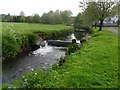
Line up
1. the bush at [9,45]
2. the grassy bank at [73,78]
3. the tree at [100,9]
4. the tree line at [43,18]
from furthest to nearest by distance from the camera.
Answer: the tree line at [43,18], the tree at [100,9], the bush at [9,45], the grassy bank at [73,78]

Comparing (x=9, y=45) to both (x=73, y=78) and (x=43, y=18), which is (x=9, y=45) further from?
(x=43, y=18)

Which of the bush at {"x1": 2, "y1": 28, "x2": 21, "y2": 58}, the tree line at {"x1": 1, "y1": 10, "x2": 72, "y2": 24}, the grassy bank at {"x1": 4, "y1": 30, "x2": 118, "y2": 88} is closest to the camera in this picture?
the grassy bank at {"x1": 4, "y1": 30, "x2": 118, "y2": 88}

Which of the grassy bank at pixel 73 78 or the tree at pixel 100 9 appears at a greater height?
the tree at pixel 100 9

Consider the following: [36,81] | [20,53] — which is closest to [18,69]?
[20,53]

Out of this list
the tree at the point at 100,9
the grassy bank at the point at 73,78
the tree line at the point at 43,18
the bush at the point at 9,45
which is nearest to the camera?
the grassy bank at the point at 73,78

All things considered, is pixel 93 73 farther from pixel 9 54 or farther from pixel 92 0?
pixel 92 0

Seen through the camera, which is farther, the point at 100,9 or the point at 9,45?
the point at 100,9

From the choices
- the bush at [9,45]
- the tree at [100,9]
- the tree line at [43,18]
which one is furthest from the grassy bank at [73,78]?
the tree line at [43,18]

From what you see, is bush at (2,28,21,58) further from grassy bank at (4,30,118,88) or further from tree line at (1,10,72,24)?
tree line at (1,10,72,24)

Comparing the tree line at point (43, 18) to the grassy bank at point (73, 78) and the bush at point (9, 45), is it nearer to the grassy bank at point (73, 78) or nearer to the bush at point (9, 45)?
the bush at point (9, 45)

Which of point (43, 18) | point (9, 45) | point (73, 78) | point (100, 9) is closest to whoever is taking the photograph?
point (73, 78)

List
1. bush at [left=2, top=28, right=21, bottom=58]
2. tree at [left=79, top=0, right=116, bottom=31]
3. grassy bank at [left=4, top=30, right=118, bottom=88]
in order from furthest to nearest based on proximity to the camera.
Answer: tree at [left=79, top=0, right=116, bottom=31]
bush at [left=2, top=28, right=21, bottom=58]
grassy bank at [left=4, top=30, right=118, bottom=88]

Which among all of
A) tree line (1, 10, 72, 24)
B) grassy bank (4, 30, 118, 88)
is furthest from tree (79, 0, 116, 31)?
tree line (1, 10, 72, 24)

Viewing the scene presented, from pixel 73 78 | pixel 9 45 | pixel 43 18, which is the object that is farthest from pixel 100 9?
pixel 43 18
